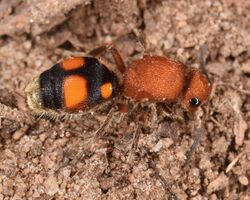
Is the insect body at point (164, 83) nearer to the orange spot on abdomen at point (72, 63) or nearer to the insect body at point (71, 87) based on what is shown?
the insect body at point (71, 87)

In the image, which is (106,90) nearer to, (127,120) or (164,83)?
(127,120)

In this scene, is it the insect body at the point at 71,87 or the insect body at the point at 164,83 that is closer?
the insect body at the point at 71,87

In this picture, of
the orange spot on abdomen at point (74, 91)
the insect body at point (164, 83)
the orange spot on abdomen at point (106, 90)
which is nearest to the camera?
the orange spot on abdomen at point (74, 91)

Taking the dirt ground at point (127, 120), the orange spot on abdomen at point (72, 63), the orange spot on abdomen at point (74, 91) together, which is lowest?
the dirt ground at point (127, 120)

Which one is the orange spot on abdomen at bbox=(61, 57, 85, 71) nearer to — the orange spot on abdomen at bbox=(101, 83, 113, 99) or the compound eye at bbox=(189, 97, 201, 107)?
the orange spot on abdomen at bbox=(101, 83, 113, 99)

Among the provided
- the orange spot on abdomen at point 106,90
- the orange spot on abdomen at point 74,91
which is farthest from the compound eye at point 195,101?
the orange spot on abdomen at point 74,91

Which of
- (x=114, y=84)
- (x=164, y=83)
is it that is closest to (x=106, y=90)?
(x=114, y=84)

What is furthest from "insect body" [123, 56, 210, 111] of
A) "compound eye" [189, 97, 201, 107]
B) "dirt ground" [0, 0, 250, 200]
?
"dirt ground" [0, 0, 250, 200]

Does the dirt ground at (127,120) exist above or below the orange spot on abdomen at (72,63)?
below
